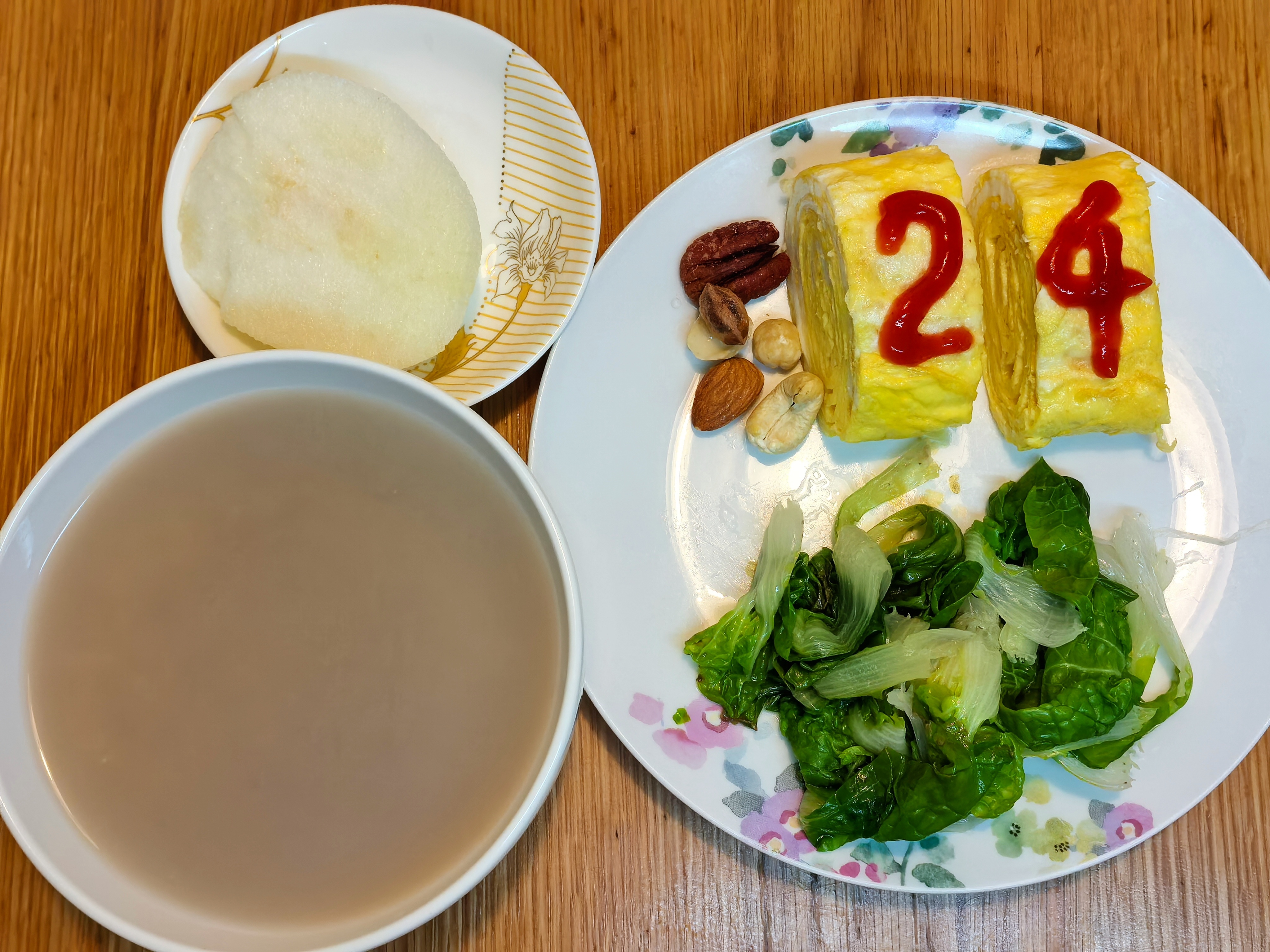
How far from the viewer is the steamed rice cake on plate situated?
3.98 ft

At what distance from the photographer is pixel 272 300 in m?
1.22

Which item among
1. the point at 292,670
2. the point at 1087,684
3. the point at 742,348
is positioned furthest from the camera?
the point at 742,348

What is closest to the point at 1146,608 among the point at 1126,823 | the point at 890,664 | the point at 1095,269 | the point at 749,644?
the point at 1126,823

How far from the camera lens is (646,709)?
4.41 feet

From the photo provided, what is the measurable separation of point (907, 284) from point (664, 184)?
1.51 feet

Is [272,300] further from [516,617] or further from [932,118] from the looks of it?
[932,118]

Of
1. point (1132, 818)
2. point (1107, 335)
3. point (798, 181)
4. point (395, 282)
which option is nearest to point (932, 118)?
point (798, 181)

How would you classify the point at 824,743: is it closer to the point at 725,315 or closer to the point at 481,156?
the point at 725,315

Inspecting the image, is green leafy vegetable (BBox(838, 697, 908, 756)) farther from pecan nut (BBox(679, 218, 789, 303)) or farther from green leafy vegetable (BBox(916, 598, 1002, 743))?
pecan nut (BBox(679, 218, 789, 303))

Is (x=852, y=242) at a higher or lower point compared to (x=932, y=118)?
lower

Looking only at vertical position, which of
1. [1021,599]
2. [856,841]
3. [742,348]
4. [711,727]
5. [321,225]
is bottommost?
[856,841]

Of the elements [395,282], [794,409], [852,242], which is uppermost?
[852,242]

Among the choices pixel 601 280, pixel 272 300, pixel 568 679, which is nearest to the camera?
pixel 568 679

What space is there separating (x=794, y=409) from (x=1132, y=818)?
0.87 m
